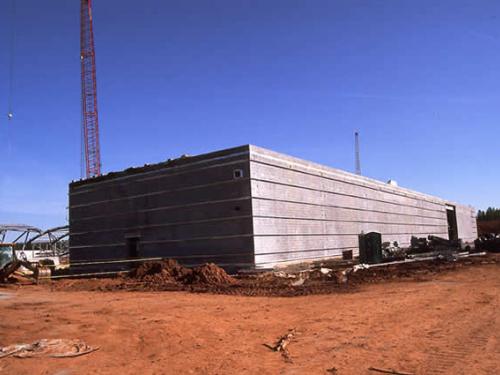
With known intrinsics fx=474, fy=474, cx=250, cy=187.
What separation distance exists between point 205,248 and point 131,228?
5.89m

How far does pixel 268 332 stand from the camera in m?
8.95

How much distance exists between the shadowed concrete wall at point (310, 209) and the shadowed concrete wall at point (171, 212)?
3.15ft

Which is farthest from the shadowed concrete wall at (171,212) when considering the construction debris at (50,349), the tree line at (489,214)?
the tree line at (489,214)

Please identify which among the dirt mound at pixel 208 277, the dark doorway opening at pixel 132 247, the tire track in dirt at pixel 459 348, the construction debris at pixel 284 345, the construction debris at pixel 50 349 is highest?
the dark doorway opening at pixel 132 247

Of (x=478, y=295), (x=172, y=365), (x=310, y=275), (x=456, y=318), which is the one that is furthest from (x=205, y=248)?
(x=172, y=365)

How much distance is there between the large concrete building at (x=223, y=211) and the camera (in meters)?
22.4

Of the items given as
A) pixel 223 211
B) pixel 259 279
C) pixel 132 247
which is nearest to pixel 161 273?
pixel 223 211

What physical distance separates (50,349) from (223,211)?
15514 mm

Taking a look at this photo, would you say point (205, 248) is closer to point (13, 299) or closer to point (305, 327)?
point (13, 299)

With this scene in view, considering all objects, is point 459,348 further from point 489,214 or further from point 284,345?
point 489,214

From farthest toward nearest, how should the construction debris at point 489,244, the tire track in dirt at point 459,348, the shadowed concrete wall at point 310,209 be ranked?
the construction debris at point 489,244
the shadowed concrete wall at point 310,209
the tire track in dirt at point 459,348

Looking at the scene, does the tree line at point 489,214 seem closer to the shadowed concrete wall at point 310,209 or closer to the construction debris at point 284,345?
the shadowed concrete wall at point 310,209

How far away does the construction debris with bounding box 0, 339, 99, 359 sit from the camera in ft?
23.9

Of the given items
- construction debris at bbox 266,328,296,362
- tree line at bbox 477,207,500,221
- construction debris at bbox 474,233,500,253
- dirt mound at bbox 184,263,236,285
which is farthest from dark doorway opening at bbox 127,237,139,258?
tree line at bbox 477,207,500,221
